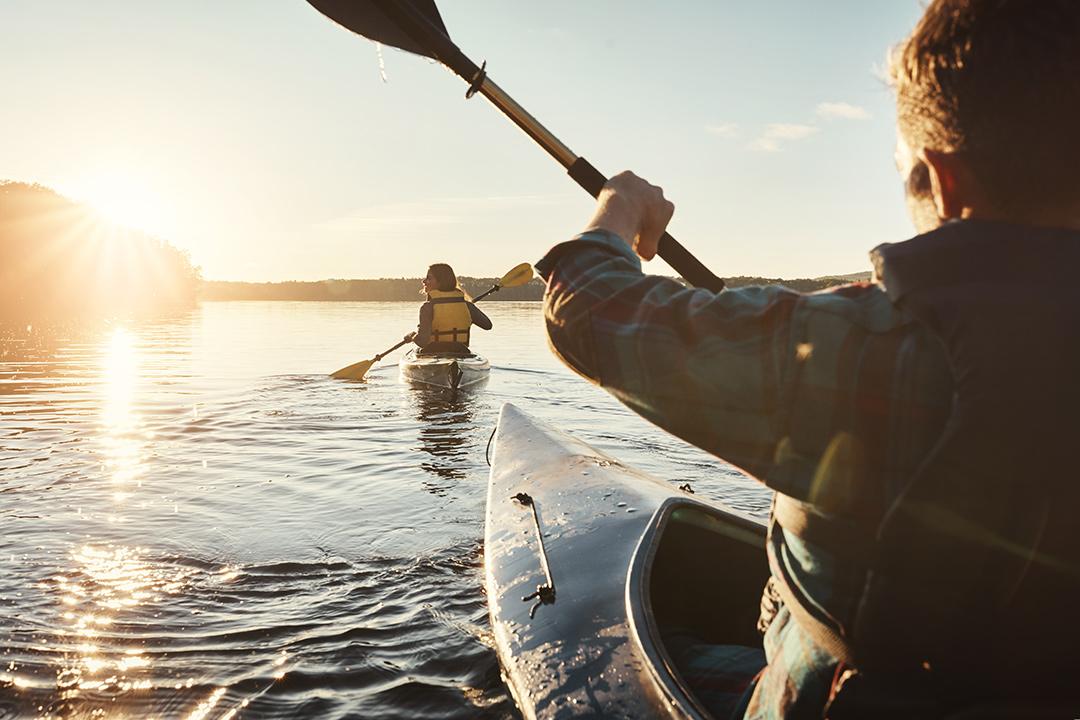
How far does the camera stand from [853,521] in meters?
1.06

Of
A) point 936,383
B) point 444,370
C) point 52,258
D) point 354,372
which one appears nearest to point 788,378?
point 936,383

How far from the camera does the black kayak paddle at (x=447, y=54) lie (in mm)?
2146

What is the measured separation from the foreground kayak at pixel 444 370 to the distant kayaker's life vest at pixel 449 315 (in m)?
0.43

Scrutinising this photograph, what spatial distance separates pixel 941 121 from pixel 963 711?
0.87m

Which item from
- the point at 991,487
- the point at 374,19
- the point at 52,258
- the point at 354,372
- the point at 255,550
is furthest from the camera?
the point at 52,258

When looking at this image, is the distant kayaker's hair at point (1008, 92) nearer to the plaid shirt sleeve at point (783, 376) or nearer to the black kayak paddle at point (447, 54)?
the plaid shirt sleeve at point (783, 376)

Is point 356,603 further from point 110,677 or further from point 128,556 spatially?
point 128,556

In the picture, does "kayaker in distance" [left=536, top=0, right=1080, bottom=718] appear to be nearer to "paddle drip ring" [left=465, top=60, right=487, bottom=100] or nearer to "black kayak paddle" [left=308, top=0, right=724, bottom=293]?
"black kayak paddle" [left=308, top=0, right=724, bottom=293]

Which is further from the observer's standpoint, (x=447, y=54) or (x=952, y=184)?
(x=447, y=54)

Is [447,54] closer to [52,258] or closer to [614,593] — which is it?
[614,593]

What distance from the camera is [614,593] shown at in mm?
2861

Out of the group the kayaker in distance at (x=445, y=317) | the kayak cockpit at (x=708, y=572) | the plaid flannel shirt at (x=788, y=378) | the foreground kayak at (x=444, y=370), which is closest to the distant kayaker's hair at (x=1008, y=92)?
the plaid flannel shirt at (x=788, y=378)

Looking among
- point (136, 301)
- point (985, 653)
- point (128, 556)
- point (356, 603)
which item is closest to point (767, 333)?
point (985, 653)

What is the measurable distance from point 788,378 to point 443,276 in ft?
40.3
